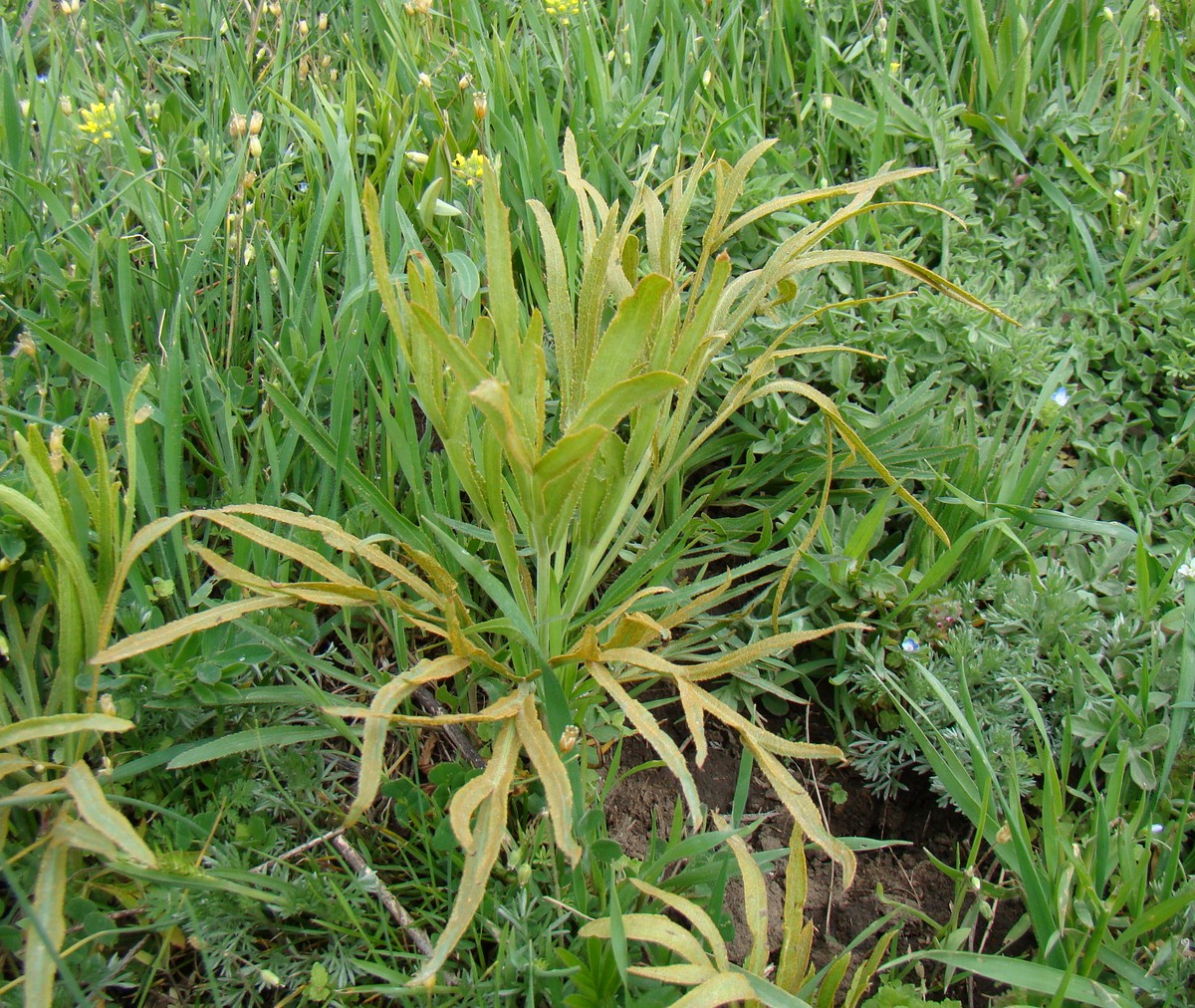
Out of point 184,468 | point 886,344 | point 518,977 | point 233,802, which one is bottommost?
point 518,977

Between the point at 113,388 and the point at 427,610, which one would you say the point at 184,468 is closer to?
the point at 113,388

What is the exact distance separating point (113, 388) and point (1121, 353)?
2033 mm

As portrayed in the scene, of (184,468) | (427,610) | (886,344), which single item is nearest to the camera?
(427,610)

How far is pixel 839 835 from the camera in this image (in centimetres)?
165

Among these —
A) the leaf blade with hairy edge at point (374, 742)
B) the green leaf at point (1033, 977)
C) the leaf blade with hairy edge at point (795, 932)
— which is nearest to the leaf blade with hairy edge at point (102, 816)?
the leaf blade with hairy edge at point (374, 742)

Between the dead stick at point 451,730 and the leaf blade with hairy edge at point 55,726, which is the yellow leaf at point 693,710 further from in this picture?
the leaf blade with hairy edge at point 55,726

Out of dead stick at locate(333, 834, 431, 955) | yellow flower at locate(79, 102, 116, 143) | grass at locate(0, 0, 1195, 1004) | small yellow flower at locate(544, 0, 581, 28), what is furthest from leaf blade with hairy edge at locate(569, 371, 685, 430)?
small yellow flower at locate(544, 0, 581, 28)

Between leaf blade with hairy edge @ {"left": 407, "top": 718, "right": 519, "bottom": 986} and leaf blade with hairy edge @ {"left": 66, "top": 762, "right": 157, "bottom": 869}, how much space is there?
1.14 feet

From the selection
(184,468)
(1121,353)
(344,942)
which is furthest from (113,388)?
(1121,353)

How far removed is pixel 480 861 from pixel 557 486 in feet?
1.52

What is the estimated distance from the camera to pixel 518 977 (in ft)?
4.31

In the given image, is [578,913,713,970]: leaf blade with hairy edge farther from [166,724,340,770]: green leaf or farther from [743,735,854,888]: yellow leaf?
[166,724,340,770]: green leaf

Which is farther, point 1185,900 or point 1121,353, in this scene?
point 1121,353

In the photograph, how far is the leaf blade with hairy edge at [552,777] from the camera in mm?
1116
